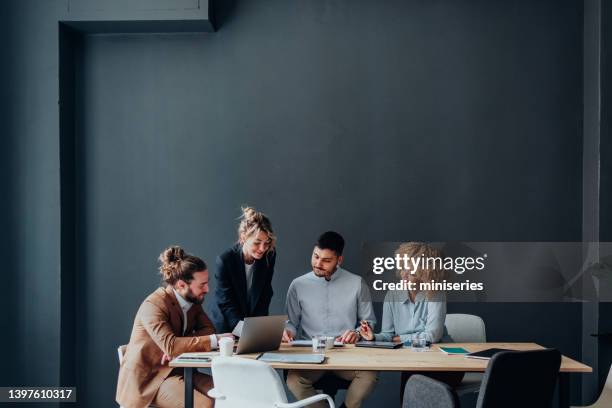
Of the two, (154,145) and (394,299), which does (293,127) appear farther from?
(394,299)

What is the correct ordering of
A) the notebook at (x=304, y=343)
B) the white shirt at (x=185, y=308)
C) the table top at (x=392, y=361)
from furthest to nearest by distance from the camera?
the notebook at (x=304, y=343) → the white shirt at (x=185, y=308) → the table top at (x=392, y=361)

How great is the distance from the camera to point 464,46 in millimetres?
4891

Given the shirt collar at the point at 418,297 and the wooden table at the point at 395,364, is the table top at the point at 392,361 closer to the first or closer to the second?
the wooden table at the point at 395,364

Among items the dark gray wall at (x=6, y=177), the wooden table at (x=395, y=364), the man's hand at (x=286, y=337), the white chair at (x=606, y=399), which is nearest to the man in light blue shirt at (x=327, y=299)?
the man's hand at (x=286, y=337)

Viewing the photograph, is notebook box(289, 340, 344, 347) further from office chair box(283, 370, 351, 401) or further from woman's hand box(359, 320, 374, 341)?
office chair box(283, 370, 351, 401)

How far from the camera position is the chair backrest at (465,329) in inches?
172

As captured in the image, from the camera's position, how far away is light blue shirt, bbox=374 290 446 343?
3982 mm

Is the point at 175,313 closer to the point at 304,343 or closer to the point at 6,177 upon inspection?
the point at 304,343

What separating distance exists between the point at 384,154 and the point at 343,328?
1456 millimetres

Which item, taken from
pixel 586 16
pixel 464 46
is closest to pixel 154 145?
pixel 464 46

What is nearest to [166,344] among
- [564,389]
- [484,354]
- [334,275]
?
[334,275]

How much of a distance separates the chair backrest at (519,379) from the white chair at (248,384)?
82 cm

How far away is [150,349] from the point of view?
134 inches

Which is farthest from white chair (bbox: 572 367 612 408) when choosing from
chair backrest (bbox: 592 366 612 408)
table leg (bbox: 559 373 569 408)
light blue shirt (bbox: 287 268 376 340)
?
light blue shirt (bbox: 287 268 376 340)
